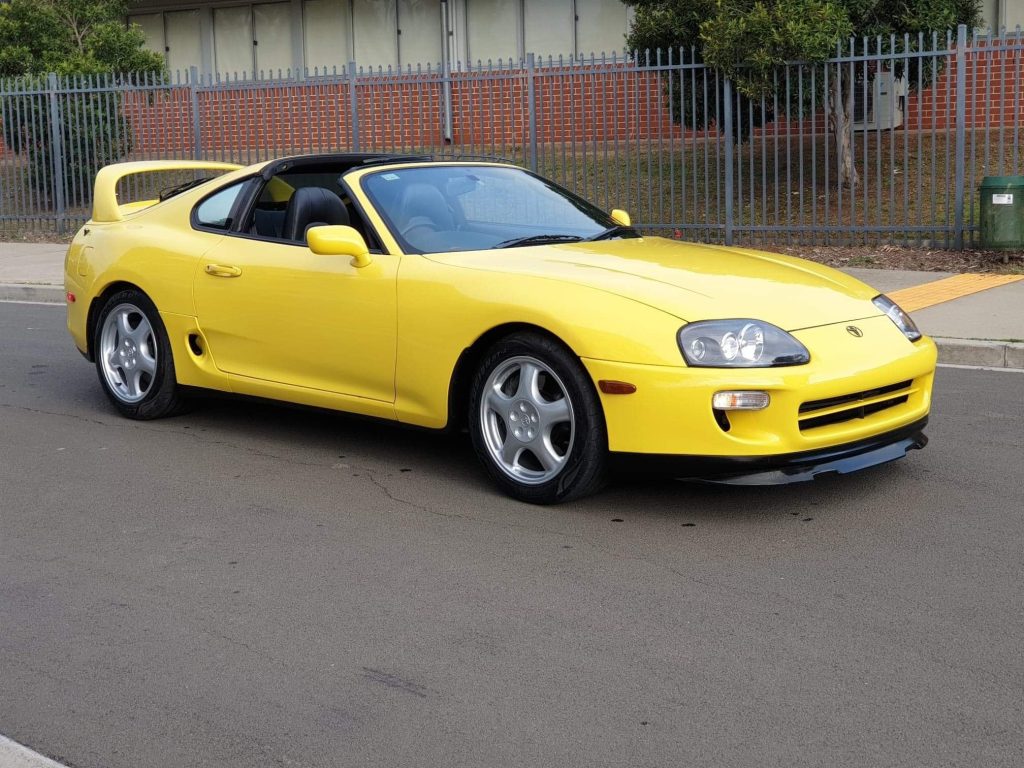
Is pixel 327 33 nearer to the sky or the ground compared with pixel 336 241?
nearer to the sky

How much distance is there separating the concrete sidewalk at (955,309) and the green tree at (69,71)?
176 inches

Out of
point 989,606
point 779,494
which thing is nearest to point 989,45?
point 779,494

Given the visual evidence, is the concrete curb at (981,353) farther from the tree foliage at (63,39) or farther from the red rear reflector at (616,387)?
the tree foliage at (63,39)

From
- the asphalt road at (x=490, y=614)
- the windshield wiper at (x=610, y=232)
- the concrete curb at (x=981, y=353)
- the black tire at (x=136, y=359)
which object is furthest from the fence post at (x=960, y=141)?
the black tire at (x=136, y=359)

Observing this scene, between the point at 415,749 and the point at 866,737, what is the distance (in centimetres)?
117

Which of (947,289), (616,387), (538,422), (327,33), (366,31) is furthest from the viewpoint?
(327,33)

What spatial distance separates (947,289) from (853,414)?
7.22 m

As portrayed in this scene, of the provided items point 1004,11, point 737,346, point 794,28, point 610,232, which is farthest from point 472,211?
point 1004,11

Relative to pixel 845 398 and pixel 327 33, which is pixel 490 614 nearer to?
pixel 845 398

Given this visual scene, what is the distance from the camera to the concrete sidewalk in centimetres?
922

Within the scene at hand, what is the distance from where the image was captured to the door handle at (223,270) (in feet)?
22.2

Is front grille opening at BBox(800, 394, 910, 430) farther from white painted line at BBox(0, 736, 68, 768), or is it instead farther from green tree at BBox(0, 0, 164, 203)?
green tree at BBox(0, 0, 164, 203)

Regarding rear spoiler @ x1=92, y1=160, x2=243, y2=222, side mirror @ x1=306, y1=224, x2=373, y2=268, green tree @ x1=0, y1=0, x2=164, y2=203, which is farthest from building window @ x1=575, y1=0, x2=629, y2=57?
side mirror @ x1=306, y1=224, x2=373, y2=268

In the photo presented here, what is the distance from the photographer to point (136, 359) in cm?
741
